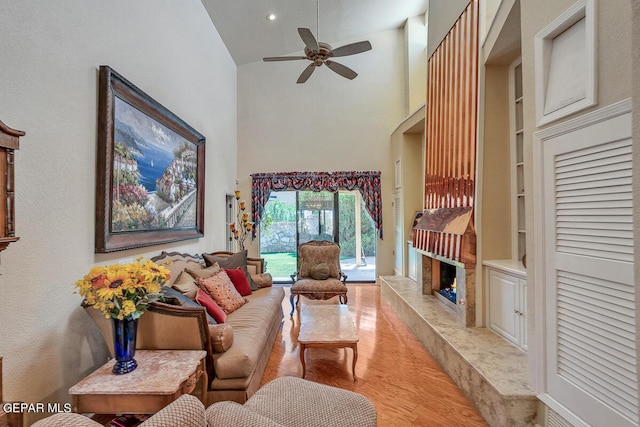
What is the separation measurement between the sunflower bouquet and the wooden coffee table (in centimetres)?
141

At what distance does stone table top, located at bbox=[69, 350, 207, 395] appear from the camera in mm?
1535

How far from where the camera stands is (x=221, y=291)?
10.6ft

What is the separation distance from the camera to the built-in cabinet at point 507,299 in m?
2.55

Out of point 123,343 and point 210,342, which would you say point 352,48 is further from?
point 123,343

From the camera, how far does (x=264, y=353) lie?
280 centimetres

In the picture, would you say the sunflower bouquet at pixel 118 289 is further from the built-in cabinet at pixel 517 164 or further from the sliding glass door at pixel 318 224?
the sliding glass door at pixel 318 224

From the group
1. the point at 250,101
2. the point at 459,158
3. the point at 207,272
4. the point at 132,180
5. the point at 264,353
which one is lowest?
the point at 264,353

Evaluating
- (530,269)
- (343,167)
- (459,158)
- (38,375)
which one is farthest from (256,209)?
(530,269)

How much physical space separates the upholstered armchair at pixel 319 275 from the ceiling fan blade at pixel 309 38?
3073mm

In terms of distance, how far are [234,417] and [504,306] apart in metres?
2.59

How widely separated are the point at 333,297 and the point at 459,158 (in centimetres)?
246

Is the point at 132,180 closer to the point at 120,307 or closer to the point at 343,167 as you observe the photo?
the point at 120,307

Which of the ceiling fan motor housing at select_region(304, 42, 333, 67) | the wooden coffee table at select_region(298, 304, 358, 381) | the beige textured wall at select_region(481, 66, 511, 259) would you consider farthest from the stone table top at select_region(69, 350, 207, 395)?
the ceiling fan motor housing at select_region(304, 42, 333, 67)

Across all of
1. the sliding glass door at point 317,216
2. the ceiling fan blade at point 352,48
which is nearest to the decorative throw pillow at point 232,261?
the sliding glass door at point 317,216
